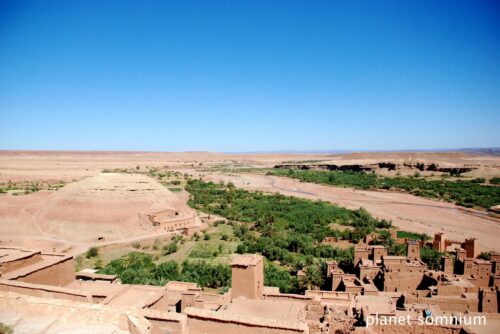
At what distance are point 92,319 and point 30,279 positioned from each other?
20.1 ft

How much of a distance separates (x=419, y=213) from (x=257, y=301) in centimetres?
3687

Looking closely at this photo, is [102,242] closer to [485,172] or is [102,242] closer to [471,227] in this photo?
[471,227]

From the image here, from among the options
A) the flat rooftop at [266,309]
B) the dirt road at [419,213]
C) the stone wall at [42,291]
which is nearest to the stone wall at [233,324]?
the flat rooftop at [266,309]

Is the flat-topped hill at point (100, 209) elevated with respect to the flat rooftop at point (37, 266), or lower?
lower

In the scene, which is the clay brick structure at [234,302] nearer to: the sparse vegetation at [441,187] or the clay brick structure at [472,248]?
the clay brick structure at [472,248]

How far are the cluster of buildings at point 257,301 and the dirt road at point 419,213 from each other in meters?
16.4

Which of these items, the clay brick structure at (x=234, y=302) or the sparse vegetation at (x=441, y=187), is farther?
the sparse vegetation at (x=441, y=187)

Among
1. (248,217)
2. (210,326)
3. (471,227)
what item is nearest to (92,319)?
(210,326)

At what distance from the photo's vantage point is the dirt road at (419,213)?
3334cm

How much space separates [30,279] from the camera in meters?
11.6

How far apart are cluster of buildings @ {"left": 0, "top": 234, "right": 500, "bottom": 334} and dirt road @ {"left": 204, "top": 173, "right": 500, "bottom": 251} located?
16425mm

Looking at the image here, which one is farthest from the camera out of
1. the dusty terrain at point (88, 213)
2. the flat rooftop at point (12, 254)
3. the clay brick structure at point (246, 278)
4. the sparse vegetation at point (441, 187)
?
the sparse vegetation at point (441, 187)

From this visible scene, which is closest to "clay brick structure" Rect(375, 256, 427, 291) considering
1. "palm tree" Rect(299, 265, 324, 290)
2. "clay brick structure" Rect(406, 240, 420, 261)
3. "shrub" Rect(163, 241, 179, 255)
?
"clay brick structure" Rect(406, 240, 420, 261)

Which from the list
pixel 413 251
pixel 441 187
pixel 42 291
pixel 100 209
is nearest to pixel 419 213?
pixel 441 187
